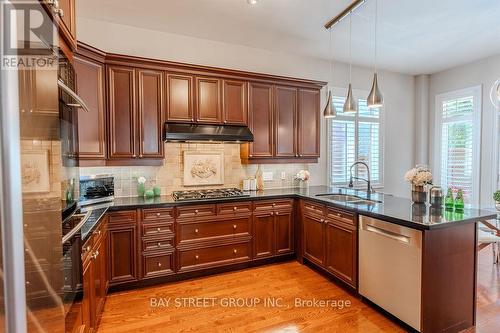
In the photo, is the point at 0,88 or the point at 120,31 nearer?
the point at 0,88

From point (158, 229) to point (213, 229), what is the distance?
0.63 metres

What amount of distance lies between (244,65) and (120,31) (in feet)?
5.50

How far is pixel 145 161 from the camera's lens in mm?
3160

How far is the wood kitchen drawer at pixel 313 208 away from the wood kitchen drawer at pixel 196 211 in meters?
1.17

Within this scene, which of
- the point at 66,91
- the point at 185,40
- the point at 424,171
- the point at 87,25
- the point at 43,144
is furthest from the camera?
the point at 185,40

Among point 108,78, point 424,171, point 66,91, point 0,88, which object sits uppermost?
point 108,78

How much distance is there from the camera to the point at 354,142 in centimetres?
470

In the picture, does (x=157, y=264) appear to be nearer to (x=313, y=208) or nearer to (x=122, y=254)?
(x=122, y=254)

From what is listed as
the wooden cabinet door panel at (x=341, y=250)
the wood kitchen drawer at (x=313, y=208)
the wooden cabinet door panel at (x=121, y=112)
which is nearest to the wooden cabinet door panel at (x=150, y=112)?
the wooden cabinet door panel at (x=121, y=112)

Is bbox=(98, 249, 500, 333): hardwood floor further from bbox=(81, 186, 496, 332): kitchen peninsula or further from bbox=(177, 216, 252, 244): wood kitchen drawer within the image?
bbox=(177, 216, 252, 244): wood kitchen drawer

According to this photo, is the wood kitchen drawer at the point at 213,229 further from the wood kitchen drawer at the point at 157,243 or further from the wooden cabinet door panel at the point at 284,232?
the wooden cabinet door panel at the point at 284,232

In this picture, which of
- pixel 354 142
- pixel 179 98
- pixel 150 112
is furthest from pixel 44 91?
pixel 354 142

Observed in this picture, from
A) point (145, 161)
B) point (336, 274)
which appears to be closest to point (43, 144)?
point (145, 161)

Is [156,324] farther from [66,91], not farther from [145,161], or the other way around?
[66,91]
